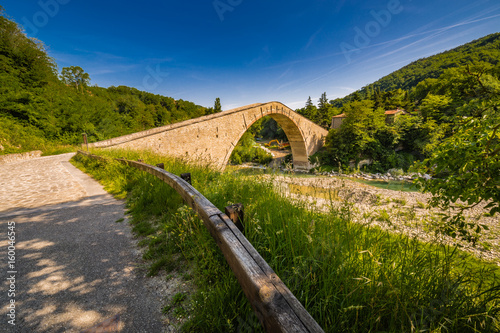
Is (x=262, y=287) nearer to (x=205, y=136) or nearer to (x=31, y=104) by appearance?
→ (x=205, y=136)

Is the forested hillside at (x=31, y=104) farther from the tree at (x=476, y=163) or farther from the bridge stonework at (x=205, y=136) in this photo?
the tree at (x=476, y=163)

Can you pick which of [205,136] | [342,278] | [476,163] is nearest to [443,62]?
[205,136]

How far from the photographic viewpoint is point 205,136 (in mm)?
13250

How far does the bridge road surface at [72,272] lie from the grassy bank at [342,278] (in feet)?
0.87

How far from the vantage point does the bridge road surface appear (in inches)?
57.9

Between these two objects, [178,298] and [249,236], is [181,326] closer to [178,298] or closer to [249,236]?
[178,298]

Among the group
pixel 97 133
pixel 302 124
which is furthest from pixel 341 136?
pixel 97 133

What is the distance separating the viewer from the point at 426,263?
1521 mm

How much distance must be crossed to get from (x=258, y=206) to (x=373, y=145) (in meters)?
26.8

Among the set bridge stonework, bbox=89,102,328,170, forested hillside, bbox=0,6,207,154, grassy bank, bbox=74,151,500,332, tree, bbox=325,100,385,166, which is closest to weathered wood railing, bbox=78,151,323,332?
grassy bank, bbox=74,151,500,332

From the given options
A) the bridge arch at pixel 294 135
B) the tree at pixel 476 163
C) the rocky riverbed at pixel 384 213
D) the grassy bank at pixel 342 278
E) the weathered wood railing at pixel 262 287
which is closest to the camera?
the weathered wood railing at pixel 262 287

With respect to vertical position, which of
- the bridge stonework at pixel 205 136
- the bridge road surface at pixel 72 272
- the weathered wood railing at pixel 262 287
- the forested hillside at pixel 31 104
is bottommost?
the bridge road surface at pixel 72 272

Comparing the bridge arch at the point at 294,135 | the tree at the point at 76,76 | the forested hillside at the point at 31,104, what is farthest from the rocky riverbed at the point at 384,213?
the tree at the point at 76,76

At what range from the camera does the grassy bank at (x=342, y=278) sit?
1.09 m
